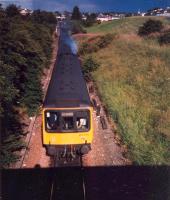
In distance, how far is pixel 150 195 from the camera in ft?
42.3

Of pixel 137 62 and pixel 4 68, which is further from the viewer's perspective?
pixel 137 62

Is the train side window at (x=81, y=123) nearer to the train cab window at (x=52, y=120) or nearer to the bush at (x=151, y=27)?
the train cab window at (x=52, y=120)

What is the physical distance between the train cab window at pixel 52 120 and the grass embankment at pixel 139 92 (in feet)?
11.1

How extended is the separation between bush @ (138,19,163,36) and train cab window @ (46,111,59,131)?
28.7m

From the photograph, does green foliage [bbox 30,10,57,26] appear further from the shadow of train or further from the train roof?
the shadow of train

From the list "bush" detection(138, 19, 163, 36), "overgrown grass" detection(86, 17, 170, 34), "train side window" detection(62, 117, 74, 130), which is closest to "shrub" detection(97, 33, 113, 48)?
"bush" detection(138, 19, 163, 36)

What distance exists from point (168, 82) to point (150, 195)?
14.1m

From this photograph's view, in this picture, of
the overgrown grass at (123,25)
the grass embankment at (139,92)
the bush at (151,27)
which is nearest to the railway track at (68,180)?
the grass embankment at (139,92)

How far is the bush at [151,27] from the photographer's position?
1642 inches

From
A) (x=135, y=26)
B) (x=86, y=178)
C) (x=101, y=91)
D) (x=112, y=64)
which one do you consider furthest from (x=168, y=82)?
(x=135, y=26)

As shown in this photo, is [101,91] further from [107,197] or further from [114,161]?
[107,197]

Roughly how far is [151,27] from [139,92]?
19.4 meters

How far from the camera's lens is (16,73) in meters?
18.9

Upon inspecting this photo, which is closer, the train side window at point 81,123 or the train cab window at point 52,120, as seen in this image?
the train cab window at point 52,120
